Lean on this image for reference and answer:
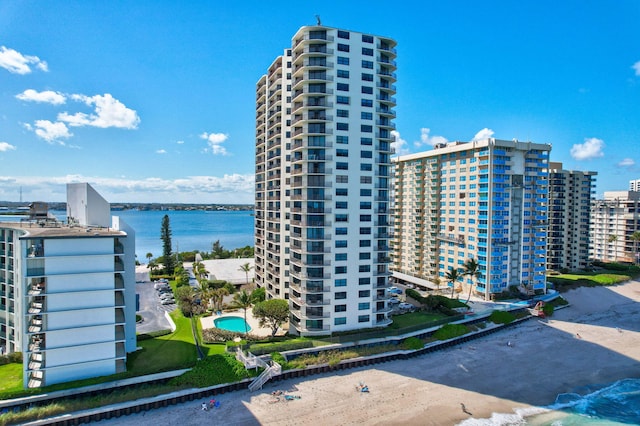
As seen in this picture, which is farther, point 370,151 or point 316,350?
point 370,151

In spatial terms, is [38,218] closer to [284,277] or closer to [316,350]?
[284,277]

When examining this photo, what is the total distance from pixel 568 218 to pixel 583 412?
275 ft

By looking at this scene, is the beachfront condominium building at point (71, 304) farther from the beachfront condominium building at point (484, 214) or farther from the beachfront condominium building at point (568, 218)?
the beachfront condominium building at point (568, 218)

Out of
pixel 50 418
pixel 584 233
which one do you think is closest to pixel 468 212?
pixel 584 233

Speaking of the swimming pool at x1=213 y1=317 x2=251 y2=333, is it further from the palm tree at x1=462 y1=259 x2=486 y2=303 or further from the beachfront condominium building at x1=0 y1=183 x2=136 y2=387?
the palm tree at x1=462 y1=259 x2=486 y2=303

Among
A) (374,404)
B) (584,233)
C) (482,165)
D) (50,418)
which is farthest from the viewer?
(584,233)

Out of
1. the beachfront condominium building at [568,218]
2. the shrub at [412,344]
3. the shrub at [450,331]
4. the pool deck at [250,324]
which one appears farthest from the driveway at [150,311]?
the beachfront condominium building at [568,218]

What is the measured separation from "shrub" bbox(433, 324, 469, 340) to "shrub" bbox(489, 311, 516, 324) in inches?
340

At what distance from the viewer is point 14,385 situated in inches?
1409

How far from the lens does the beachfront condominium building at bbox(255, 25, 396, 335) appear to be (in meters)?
50.4

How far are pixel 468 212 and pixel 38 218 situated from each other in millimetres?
A: 73374

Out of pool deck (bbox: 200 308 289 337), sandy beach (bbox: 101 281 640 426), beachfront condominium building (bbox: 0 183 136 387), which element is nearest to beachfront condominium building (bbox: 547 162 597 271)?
sandy beach (bbox: 101 281 640 426)

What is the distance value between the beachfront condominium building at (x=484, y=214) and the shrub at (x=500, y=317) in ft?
29.9

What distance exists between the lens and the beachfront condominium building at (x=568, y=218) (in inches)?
4067
